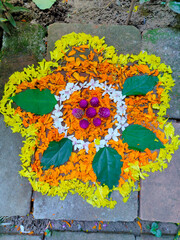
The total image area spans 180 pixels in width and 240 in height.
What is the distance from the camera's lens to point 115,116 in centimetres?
105

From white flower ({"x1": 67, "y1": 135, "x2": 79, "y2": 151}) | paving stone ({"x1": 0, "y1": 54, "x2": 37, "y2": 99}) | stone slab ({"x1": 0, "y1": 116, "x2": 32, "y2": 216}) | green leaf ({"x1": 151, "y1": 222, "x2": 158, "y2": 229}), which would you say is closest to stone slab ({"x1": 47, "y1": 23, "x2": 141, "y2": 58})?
paving stone ({"x1": 0, "y1": 54, "x2": 37, "y2": 99})

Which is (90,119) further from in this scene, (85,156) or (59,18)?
(59,18)

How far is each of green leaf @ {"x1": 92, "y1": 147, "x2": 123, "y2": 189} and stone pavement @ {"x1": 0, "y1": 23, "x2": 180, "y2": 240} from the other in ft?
0.34

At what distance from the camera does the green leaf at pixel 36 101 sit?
104 cm

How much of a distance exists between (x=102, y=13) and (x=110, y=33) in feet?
0.58

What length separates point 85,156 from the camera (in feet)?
3.39

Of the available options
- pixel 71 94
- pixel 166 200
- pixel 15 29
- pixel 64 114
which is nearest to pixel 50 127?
pixel 64 114

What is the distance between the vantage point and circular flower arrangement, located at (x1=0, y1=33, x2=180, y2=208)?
1.03 metres

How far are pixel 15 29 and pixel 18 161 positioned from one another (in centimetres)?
75

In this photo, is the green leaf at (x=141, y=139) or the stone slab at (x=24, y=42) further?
the stone slab at (x=24, y=42)

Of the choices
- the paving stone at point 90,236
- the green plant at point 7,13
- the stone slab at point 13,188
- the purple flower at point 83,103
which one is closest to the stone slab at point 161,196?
the paving stone at point 90,236

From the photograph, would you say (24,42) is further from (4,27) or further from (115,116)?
(115,116)

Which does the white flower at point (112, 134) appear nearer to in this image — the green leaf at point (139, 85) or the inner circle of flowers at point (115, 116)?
the inner circle of flowers at point (115, 116)

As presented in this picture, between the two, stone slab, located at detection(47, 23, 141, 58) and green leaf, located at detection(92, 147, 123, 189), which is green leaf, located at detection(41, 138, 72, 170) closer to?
green leaf, located at detection(92, 147, 123, 189)
